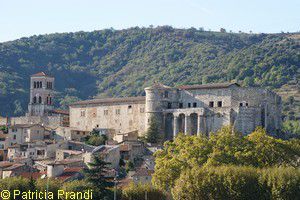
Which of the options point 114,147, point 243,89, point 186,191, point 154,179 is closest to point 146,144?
point 114,147

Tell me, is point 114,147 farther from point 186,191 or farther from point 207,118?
point 186,191

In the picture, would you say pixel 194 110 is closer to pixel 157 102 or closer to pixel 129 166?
pixel 157 102

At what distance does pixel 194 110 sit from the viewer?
369 ft

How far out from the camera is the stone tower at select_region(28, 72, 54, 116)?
5418 inches

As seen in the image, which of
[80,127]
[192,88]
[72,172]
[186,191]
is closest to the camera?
[186,191]

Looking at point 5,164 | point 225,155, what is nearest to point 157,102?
point 5,164

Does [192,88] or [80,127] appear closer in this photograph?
[192,88]

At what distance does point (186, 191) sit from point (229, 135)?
16037 millimetres

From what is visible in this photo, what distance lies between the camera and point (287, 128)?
14475cm

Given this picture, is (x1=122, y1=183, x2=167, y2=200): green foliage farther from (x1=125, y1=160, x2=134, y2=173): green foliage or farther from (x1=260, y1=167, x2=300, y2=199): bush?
(x1=125, y1=160, x2=134, y2=173): green foliage

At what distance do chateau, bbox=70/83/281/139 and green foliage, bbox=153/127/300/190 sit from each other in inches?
584

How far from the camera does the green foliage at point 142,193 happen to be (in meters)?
82.0

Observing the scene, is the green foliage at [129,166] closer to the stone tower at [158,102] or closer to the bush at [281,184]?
the stone tower at [158,102]

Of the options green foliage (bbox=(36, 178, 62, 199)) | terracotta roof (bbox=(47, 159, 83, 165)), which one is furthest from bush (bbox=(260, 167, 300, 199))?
terracotta roof (bbox=(47, 159, 83, 165))
